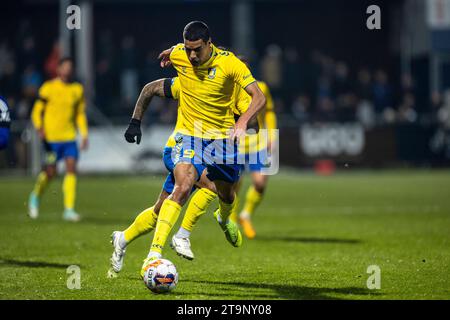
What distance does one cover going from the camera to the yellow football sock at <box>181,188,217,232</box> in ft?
30.5

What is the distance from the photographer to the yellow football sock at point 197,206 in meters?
9.30

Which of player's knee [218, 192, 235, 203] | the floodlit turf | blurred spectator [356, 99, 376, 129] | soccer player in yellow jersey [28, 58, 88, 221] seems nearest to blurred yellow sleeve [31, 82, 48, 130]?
soccer player in yellow jersey [28, 58, 88, 221]

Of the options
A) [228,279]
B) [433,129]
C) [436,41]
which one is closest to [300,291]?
[228,279]

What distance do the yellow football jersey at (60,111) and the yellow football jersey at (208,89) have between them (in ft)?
24.1

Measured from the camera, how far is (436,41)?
31641mm

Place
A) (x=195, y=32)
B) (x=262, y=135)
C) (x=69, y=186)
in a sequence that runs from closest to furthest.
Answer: (x=195, y=32), (x=262, y=135), (x=69, y=186)

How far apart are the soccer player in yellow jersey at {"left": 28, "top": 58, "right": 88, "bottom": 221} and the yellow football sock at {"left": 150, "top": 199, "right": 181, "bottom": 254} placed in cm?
739

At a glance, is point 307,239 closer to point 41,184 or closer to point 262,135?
point 262,135

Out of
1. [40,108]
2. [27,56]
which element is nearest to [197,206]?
[40,108]

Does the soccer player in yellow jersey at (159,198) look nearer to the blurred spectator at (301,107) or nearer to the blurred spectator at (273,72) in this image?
the blurred spectator at (301,107)

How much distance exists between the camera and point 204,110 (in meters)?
9.10

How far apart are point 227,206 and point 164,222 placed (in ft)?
4.56
